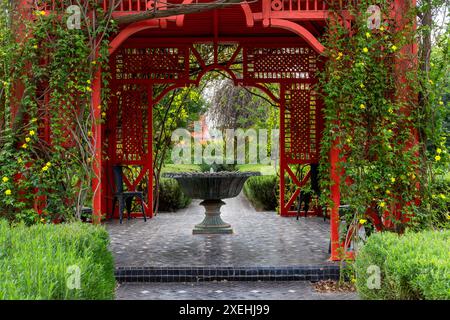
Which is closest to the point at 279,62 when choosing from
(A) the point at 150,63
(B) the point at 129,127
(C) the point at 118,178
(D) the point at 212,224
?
(A) the point at 150,63

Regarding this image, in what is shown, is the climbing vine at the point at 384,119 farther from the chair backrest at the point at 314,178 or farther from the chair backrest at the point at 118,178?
the chair backrest at the point at 118,178

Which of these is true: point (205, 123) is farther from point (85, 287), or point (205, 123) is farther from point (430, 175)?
point (85, 287)

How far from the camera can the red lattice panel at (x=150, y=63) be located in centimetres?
909

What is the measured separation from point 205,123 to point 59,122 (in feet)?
49.5

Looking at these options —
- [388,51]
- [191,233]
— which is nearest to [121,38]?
[388,51]

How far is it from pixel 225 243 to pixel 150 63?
3555 mm

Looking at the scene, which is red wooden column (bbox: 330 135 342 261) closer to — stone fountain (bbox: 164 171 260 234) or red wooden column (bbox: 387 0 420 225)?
red wooden column (bbox: 387 0 420 225)

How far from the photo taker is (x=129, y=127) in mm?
9398

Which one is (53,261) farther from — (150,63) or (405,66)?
(150,63)

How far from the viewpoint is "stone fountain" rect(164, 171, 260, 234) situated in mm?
7598

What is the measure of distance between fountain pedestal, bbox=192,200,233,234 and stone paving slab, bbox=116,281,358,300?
2419 millimetres

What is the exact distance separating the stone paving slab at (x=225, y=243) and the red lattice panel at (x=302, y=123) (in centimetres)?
110

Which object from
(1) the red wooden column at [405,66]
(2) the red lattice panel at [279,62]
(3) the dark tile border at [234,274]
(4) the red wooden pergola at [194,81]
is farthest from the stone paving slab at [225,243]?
(2) the red lattice panel at [279,62]

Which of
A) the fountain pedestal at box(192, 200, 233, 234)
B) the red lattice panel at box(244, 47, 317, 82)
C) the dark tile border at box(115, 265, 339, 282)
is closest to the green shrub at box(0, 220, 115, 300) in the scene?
the dark tile border at box(115, 265, 339, 282)
